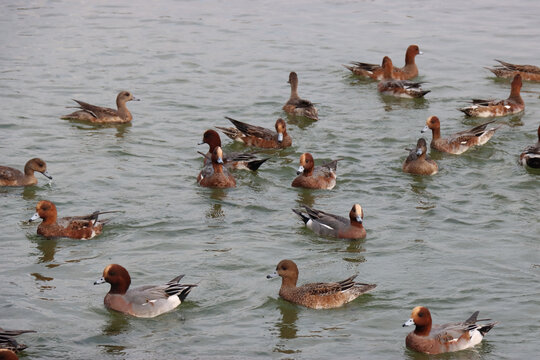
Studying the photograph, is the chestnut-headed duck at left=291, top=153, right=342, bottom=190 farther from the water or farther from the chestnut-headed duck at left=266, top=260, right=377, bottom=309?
the chestnut-headed duck at left=266, top=260, right=377, bottom=309

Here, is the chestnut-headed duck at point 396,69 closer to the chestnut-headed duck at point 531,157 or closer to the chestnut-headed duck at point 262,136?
the chestnut-headed duck at point 262,136

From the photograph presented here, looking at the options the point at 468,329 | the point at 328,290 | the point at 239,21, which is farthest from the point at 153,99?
the point at 468,329

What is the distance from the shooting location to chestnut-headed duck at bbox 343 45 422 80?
78.4ft

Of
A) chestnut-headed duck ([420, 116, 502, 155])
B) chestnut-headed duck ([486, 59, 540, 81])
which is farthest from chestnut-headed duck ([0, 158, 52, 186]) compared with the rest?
chestnut-headed duck ([486, 59, 540, 81])

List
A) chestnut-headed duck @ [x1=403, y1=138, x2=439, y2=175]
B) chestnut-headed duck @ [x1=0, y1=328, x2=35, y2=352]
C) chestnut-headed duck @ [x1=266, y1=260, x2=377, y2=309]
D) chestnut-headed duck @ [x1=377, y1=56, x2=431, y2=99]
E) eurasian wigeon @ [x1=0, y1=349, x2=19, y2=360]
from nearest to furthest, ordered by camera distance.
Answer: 1. eurasian wigeon @ [x1=0, y1=349, x2=19, y2=360]
2. chestnut-headed duck @ [x1=0, y1=328, x2=35, y2=352]
3. chestnut-headed duck @ [x1=266, y1=260, x2=377, y2=309]
4. chestnut-headed duck @ [x1=403, y1=138, x2=439, y2=175]
5. chestnut-headed duck @ [x1=377, y1=56, x2=431, y2=99]

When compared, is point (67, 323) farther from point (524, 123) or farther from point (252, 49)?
point (252, 49)

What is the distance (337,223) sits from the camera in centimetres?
1466

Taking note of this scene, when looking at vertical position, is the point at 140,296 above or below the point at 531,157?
below

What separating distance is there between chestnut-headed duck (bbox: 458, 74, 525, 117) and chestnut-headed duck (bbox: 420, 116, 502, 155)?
1.72 metres

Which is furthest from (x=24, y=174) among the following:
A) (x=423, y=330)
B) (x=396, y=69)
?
(x=396, y=69)

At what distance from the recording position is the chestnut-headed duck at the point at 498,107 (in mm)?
20922

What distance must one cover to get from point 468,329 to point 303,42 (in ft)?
55.8

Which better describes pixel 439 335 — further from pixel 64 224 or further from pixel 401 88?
pixel 401 88

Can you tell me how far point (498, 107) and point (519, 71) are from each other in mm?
3084
